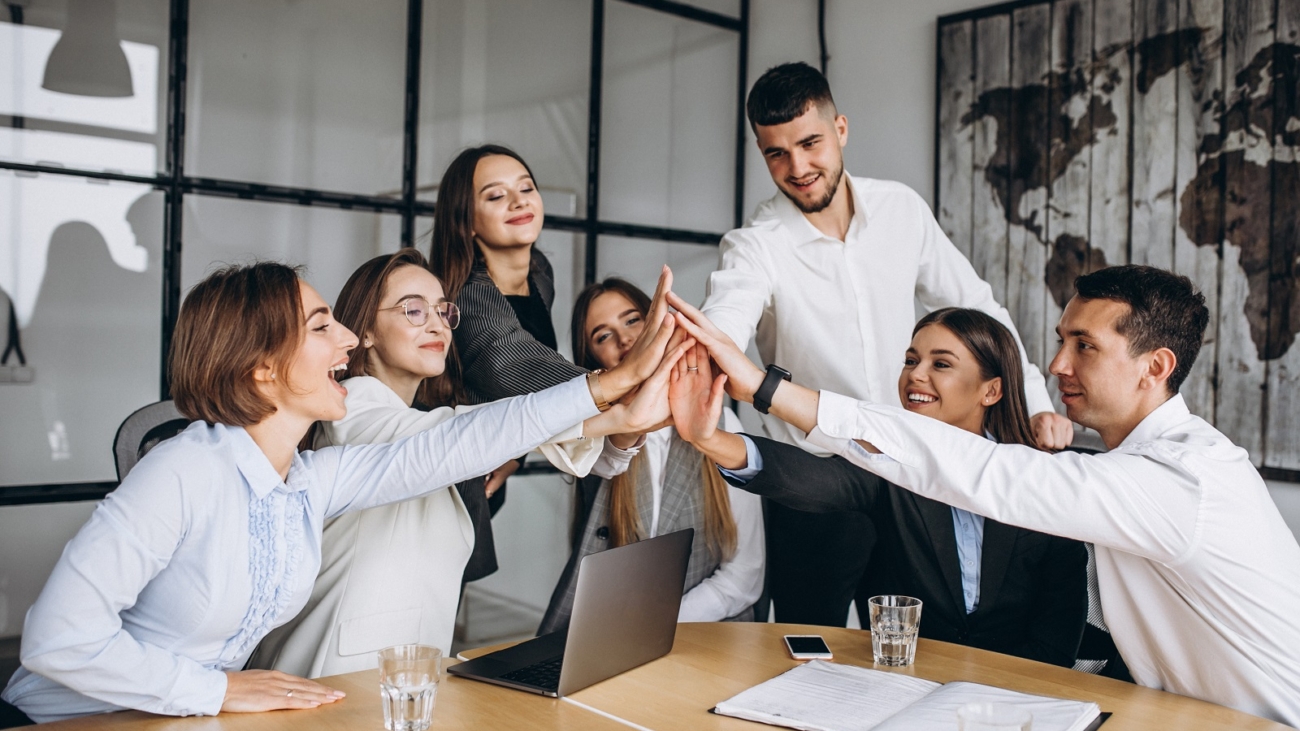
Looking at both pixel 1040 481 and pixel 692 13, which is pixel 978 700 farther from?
pixel 692 13

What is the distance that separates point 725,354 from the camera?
78.9 inches

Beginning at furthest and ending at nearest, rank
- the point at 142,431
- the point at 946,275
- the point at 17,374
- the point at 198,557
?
the point at 17,374 < the point at 946,275 < the point at 142,431 < the point at 198,557

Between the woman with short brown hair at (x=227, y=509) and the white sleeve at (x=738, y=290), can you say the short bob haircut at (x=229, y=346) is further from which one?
the white sleeve at (x=738, y=290)

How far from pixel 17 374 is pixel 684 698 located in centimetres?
260

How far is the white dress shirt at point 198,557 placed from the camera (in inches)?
54.2

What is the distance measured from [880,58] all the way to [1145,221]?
4.60ft

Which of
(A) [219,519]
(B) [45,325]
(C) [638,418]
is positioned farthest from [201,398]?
(B) [45,325]

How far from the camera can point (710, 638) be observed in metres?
1.82

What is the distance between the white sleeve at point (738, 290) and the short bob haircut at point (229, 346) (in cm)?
111

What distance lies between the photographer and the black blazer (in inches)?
81.0

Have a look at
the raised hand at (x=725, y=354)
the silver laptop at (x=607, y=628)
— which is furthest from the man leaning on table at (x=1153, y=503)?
the silver laptop at (x=607, y=628)

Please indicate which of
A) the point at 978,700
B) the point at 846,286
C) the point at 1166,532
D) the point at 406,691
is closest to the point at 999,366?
the point at 846,286

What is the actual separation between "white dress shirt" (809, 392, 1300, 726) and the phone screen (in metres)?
0.30

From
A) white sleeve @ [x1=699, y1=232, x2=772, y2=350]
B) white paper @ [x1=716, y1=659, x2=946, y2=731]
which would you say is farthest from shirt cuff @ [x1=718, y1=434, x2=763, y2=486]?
white sleeve @ [x1=699, y1=232, x2=772, y2=350]
